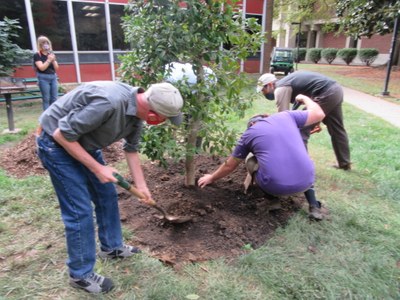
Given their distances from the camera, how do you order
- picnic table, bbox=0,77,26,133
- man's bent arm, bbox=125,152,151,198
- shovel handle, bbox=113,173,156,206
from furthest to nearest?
1. picnic table, bbox=0,77,26,133
2. man's bent arm, bbox=125,152,151,198
3. shovel handle, bbox=113,173,156,206

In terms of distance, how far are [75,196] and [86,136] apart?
0.40 metres

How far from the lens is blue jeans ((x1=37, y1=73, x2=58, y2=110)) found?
23.5ft

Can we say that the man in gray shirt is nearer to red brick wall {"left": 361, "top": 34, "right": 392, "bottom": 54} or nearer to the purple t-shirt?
the purple t-shirt

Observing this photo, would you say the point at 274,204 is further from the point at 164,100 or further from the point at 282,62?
the point at 282,62

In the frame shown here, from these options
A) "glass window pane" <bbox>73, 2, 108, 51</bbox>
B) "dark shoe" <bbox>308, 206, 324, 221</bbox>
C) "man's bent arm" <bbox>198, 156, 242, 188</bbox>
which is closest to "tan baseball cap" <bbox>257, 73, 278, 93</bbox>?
"man's bent arm" <bbox>198, 156, 242, 188</bbox>

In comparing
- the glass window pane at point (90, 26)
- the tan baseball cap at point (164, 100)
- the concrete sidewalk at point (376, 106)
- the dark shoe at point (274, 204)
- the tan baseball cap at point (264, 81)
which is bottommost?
the concrete sidewalk at point (376, 106)

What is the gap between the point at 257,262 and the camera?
8.80 ft

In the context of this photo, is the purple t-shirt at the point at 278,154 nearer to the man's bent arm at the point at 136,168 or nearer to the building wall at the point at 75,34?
the man's bent arm at the point at 136,168

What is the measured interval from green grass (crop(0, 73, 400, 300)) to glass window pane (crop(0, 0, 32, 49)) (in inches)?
357

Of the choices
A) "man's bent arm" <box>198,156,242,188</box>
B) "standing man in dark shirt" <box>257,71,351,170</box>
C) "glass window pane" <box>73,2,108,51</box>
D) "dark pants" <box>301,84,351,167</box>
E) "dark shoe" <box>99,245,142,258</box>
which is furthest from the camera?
"glass window pane" <box>73,2,108,51</box>

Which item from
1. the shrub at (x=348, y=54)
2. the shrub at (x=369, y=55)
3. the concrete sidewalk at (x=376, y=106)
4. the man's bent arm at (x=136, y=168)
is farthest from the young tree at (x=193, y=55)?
the shrub at (x=348, y=54)

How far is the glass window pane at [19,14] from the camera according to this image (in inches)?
427

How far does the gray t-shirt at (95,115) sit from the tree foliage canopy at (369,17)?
14041 millimetres

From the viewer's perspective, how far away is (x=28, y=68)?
1158 centimetres
